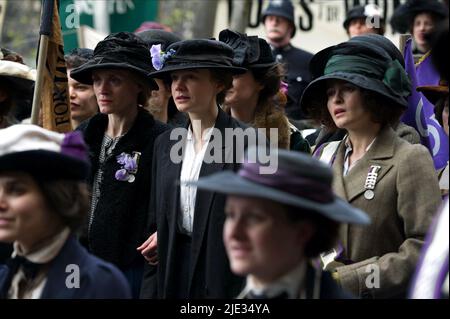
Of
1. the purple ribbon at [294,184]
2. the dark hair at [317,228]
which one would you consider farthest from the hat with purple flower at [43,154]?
the dark hair at [317,228]

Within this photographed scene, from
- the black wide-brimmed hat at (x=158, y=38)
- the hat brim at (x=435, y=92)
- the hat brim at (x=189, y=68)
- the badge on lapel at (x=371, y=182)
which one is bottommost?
the badge on lapel at (x=371, y=182)

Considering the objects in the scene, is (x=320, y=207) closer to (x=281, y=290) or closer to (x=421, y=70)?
(x=281, y=290)

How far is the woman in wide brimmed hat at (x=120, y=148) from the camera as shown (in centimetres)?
702

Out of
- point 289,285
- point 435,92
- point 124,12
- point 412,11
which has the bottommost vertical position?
point 289,285

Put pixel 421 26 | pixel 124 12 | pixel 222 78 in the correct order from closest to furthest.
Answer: pixel 222 78, pixel 421 26, pixel 124 12

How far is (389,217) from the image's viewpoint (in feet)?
20.5

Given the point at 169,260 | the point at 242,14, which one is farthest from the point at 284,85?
the point at 242,14

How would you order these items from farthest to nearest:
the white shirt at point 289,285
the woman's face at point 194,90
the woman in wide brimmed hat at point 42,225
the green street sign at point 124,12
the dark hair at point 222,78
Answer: the green street sign at point 124,12
the dark hair at point 222,78
the woman's face at point 194,90
the woman in wide brimmed hat at point 42,225
the white shirt at point 289,285

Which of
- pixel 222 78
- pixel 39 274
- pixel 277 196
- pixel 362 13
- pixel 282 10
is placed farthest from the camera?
pixel 282 10

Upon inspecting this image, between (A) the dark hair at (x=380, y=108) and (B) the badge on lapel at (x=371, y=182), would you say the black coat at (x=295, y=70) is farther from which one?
(B) the badge on lapel at (x=371, y=182)

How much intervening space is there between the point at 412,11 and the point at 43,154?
21.2ft

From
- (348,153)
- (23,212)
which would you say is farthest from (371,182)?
(23,212)

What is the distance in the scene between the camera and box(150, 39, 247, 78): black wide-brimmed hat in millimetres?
6809

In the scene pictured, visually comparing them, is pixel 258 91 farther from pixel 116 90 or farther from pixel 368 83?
pixel 368 83
